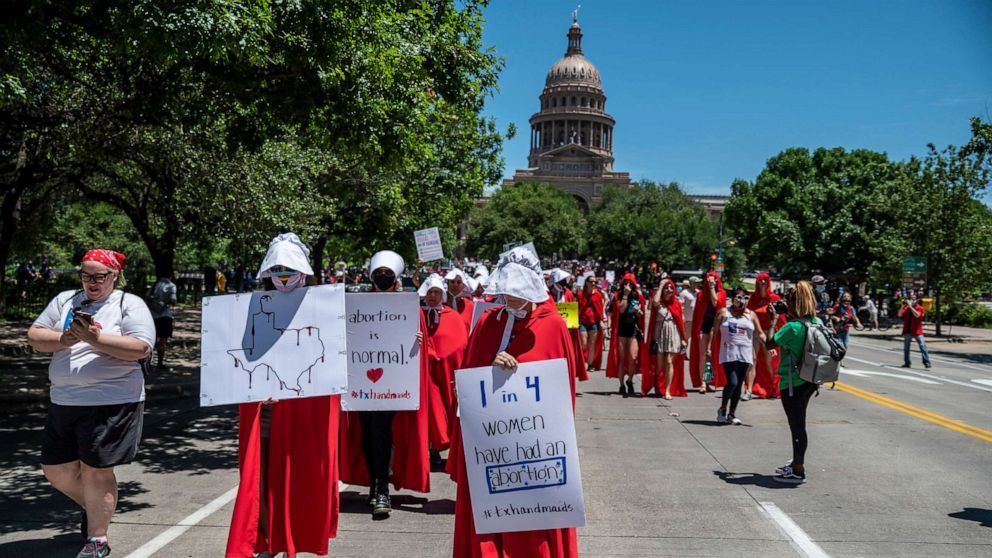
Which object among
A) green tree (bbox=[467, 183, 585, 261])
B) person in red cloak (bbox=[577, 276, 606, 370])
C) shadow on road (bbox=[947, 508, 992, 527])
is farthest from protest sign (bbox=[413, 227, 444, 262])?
green tree (bbox=[467, 183, 585, 261])

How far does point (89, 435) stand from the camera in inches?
197

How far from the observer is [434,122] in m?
16.1

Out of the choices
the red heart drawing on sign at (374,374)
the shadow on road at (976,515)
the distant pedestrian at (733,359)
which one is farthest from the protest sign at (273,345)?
the distant pedestrian at (733,359)

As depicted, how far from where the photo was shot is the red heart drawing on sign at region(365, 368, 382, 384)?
6.36 meters

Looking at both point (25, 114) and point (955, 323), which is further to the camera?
point (955, 323)

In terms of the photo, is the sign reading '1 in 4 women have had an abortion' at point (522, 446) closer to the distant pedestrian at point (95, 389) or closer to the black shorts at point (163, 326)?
the distant pedestrian at point (95, 389)

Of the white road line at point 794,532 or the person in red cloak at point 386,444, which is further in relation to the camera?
the person in red cloak at point 386,444

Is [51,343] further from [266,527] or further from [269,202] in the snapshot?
[269,202]

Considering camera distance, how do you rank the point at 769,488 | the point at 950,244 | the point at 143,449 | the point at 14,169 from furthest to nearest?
the point at 950,244, the point at 14,169, the point at 143,449, the point at 769,488

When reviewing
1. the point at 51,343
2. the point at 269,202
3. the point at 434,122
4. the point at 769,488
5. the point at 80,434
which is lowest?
the point at 769,488

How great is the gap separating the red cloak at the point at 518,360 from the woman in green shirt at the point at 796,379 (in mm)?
3627

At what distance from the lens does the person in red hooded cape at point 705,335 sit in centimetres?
1306

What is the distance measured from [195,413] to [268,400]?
694 centimetres

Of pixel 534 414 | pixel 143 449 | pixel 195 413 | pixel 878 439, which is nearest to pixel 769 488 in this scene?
pixel 878 439
